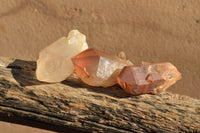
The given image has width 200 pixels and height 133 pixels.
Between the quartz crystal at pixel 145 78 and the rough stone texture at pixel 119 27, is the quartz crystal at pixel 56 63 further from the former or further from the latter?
the rough stone texture at pixel 119 27

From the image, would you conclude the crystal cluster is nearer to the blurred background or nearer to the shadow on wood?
the shadow on wood

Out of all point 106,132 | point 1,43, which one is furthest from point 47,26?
point 106,132

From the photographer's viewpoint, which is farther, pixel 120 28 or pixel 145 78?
pixel 120 28

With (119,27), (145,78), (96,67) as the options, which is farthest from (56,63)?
(119,27)

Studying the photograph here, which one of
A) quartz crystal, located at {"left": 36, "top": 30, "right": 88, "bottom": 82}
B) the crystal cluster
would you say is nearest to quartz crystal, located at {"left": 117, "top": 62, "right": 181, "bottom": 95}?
the crystal cluster

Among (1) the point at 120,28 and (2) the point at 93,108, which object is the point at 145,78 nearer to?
(2) the point at 93,108

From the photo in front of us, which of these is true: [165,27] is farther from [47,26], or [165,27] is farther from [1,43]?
[1,43]

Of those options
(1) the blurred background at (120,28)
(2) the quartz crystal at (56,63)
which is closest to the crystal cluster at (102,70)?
(2) the quartz crystal at (56,63)
